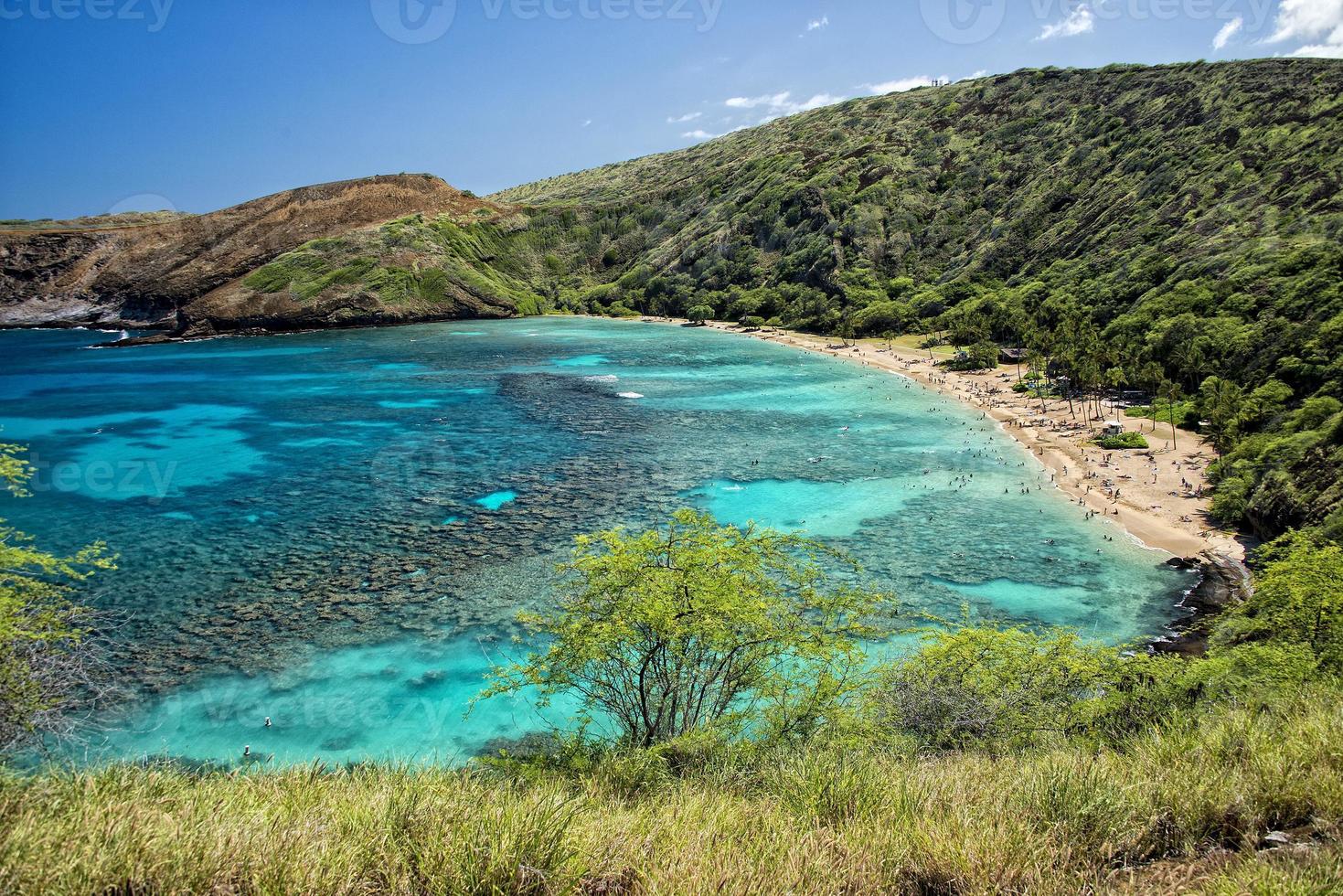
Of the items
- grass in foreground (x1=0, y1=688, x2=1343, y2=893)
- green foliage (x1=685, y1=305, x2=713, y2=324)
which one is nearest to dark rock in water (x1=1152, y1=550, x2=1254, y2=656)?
grass in foreground (x1=0, y1=688, x2=1343, y2=893)

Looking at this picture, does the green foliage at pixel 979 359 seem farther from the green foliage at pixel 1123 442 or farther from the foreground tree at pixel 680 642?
the foreground tree at pixel 680 642

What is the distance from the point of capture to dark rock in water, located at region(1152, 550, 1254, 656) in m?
25.9

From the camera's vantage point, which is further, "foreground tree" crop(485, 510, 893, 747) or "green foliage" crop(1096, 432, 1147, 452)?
"green foliage" crop(1096, 432, 1147, 452)

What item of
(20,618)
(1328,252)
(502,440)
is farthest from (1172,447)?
(20,618)

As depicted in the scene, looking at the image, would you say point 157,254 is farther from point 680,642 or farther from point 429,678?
point 680,642

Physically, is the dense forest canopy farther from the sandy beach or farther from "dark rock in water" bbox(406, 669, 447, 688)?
"dark rock in water" bbox(406, 669, 447, 688)

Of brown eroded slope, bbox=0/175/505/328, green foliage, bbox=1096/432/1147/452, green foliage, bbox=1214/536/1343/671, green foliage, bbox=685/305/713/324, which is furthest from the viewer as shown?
brown eroded slope, bbox=0/175/505/328

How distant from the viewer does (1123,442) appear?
50406mm

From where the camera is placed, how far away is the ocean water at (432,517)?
23844 millimetres

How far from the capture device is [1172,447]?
162 ft

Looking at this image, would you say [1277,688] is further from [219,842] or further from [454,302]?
[454,302]

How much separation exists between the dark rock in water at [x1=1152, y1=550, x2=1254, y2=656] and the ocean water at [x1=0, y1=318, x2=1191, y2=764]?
79 cm

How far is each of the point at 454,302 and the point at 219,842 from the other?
152 m

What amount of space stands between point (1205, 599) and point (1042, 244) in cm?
9173
